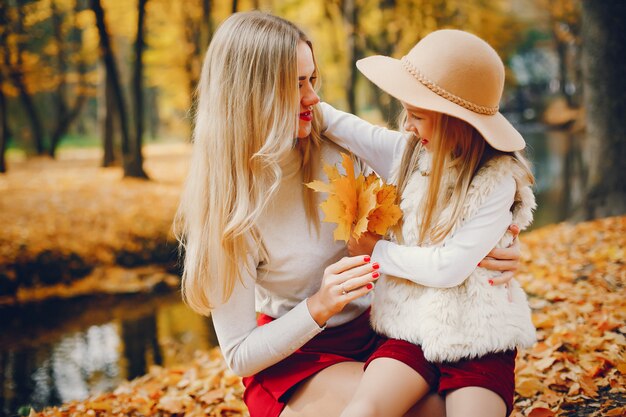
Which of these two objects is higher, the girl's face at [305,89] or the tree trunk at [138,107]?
the girl's face at [305,89]

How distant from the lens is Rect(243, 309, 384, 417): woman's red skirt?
1836 millimetres

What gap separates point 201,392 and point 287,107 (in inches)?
79.0

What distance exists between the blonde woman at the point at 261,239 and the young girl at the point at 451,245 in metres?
0.12

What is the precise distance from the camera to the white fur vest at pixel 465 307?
5.58 feet

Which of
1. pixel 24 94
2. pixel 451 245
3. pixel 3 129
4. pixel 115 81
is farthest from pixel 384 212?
pixel 115 81

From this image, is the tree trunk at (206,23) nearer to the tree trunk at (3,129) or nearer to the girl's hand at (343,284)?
the tree trunk at (3,129)

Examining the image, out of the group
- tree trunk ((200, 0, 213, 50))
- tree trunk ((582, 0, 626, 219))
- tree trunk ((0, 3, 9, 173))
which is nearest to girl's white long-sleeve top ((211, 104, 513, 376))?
tree trunk ((582, 0, 626, 219))

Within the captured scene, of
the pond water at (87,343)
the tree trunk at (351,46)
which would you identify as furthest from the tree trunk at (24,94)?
the tree trunk at (351,46)

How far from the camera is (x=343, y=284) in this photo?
1722 mm

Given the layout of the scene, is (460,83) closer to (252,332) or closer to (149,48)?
(252,332)

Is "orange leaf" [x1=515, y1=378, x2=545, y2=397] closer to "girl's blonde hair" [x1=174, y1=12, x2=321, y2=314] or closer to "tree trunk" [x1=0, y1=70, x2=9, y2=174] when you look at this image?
"girl's blonde hair" [x1=174, y1=12, x2=321, y2=314]

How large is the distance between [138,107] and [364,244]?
8.70 meters

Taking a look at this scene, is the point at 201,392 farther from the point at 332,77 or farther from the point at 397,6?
the point at 332,77

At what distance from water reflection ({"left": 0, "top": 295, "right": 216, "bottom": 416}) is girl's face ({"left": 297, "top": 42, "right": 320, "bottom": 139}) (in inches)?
140
